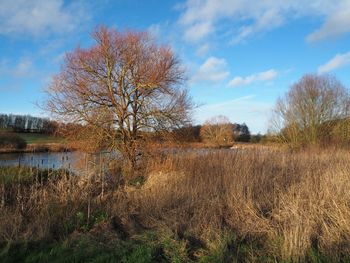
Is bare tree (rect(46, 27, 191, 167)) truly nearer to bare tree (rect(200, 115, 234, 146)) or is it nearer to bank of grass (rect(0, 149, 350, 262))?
bank of grass (rect(0, 149, 350, 262))

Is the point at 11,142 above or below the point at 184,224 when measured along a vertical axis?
above

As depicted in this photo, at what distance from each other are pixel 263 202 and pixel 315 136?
17803 millimetres

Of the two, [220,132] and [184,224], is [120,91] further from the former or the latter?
[220,132]

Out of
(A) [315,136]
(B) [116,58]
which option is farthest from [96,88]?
(A) [315,136]

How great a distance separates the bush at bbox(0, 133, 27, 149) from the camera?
104ft

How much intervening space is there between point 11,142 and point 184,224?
32896mm

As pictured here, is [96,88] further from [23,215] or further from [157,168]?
[23,215]

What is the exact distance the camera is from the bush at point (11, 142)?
31.7 metres

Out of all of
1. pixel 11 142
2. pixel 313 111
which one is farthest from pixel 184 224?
pixel 11 142

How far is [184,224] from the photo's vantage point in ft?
15.9

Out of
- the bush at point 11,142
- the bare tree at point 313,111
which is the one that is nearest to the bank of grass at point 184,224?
the bare tree at point 313,111

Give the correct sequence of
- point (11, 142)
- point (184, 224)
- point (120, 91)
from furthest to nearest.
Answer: point (11, 142) → point (120, 91) → point (184, 224)

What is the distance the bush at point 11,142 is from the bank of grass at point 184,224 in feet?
93.0

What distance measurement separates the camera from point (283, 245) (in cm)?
369
